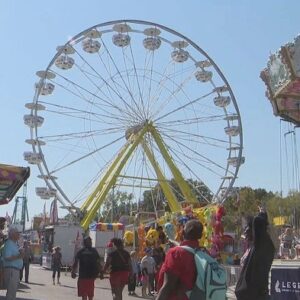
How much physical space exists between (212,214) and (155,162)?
590 inches

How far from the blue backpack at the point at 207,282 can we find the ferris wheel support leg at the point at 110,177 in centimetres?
2708

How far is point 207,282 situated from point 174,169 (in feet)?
96.3

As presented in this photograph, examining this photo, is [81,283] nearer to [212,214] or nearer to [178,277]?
[178,277]

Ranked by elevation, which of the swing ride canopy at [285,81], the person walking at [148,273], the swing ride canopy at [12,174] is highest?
the swing ride canopy at [285,81]

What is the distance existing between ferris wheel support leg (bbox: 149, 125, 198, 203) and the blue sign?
23.1 m

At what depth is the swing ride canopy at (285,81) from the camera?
1239 cm

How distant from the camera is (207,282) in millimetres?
4840

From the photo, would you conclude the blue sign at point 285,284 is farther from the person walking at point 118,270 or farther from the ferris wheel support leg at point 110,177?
the ferris wheel support leg at point 110,177

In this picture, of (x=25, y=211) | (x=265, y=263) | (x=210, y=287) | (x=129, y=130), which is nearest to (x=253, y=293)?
(x=265, y=263)

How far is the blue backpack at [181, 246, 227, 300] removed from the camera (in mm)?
4848

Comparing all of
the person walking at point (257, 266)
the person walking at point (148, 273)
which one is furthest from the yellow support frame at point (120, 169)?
the person walking at point (257, 266)

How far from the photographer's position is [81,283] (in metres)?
10.8

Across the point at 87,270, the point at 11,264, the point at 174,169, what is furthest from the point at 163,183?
the point at 11,264

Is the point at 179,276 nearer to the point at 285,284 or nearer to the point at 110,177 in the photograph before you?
the point at 285,284
